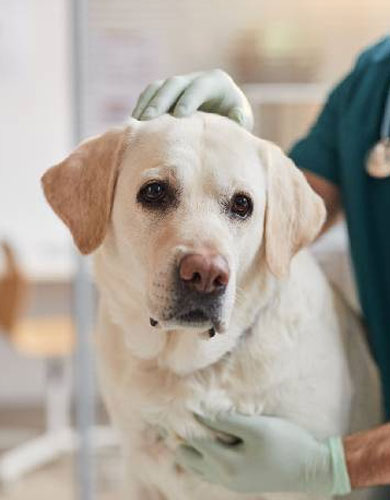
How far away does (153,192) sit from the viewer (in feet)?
3.36

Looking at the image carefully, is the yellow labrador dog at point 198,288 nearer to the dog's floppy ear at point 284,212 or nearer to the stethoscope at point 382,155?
the dog's floppy ear at point 284,212

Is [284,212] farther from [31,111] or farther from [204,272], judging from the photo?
[31,111]

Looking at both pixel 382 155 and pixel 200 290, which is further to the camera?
pixel 382 155

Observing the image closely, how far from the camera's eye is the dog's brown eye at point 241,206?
103 cm

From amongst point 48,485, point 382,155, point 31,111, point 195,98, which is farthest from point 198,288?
point 31,111

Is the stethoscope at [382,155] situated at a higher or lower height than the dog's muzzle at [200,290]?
higher

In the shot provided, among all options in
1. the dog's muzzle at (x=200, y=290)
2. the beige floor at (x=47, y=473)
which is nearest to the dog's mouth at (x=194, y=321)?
the dog's muzzle at (x=200, y=290)

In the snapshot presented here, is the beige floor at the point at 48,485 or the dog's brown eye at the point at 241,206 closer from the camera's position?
the dog's brown eye at the point at 241,206

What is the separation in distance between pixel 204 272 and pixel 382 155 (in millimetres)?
426

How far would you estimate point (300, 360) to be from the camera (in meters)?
1.13

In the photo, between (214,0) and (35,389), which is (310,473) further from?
(35,389)

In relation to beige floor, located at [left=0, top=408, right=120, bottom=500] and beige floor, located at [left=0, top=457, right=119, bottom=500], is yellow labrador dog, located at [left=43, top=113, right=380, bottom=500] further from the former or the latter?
beige floor, located at [left=0, top=457, right=119, bottom=500]

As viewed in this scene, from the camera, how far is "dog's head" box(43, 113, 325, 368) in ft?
3.17

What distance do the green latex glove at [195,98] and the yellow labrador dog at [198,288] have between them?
2 cm
